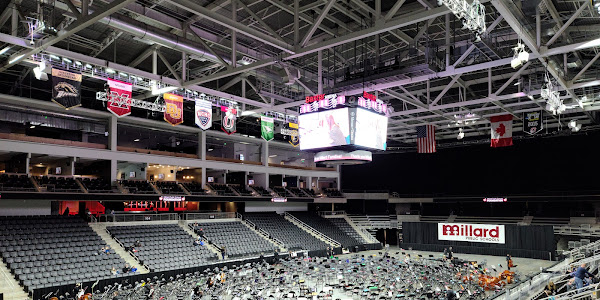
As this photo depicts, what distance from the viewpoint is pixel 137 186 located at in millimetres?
30953

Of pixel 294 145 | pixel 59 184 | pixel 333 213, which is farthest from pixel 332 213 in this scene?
pixel 59 184

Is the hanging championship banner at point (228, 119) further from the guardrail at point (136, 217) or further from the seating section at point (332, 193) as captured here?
the seating section at point (332, 193)

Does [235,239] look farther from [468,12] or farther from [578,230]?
[578,230]

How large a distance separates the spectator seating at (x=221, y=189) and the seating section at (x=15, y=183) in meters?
13.5

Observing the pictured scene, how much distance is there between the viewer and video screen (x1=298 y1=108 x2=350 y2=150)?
20.5 m

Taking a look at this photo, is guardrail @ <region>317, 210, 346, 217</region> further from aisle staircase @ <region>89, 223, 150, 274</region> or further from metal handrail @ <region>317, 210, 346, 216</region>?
aisle staircase @ <region>89, 223, 150, 274</region>

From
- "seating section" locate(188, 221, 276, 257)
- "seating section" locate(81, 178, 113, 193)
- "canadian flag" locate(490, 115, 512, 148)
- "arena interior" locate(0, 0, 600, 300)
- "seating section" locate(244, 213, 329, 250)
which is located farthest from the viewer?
"seating section" locate(244, 213, 329, 250)

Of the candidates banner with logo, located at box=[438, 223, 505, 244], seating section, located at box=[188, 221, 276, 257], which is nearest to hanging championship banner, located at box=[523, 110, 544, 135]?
banner with logo, located at box=[438, 223, 505, 244]

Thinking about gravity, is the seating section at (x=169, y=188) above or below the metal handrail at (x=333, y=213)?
above

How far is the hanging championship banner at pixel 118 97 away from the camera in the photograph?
2025 centimetres

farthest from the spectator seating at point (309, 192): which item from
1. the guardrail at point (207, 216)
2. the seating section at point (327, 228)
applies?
the guardrail at point (207, 216)

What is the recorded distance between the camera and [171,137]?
36.2 metres

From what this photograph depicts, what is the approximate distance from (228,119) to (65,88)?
925 cm

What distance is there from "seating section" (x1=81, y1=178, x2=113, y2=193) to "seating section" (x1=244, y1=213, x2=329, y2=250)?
38.7 feet
